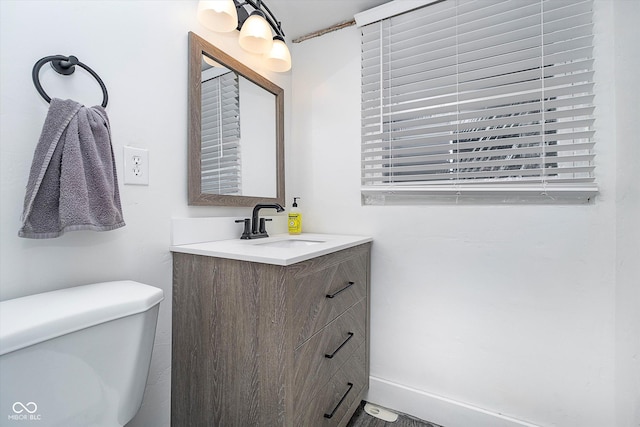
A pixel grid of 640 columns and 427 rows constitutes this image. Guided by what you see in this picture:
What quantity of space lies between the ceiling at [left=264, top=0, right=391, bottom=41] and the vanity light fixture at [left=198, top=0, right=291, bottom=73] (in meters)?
0.14

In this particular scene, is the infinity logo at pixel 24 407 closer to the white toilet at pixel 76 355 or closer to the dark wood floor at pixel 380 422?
the white toilet at pixel 76 355

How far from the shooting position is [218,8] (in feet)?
3.79

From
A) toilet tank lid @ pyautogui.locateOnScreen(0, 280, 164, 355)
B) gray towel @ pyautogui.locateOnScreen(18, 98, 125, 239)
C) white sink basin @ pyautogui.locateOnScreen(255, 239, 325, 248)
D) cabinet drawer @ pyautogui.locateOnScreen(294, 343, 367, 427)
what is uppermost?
gray towel @ pyautogui.locateOnScreen(18, 98, 125, 239)

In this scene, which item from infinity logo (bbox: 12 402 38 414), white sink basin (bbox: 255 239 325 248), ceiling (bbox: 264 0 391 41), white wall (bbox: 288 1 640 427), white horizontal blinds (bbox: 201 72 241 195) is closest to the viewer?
infinity logo (bbox: 12 402 38 414)

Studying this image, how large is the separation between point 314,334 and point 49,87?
1097 millimetres

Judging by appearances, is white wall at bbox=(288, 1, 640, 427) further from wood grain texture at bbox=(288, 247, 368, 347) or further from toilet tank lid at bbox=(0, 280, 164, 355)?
toilet tank lid at bbox=(0, 280, 164, 355)

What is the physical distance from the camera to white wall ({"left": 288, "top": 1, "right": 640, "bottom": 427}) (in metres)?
1.09

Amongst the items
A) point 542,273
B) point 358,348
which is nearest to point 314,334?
point 358,348

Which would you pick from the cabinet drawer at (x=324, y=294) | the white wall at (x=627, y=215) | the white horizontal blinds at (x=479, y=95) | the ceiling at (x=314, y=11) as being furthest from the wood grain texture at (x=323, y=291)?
the ceiling at (x=314, y=11)

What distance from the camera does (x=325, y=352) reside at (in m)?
1.06

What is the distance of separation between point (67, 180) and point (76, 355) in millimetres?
434

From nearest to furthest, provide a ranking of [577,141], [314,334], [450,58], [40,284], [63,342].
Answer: [63,342], [40,284], [314,334], [577,141], [450,58]

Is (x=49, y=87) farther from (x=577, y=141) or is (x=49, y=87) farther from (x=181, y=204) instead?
(x=577, y=141)

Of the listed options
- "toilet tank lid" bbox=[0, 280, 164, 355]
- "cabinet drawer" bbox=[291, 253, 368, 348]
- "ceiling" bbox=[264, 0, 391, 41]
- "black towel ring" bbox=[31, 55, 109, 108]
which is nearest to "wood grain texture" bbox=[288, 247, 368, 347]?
"cabinet drawer" bbox=[291, 253, 368, 348]
